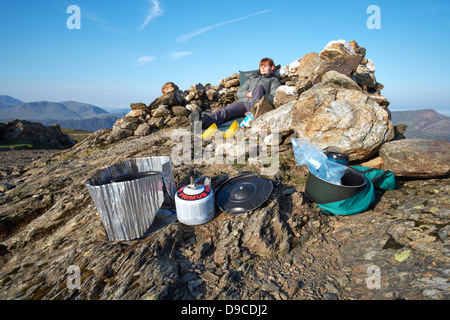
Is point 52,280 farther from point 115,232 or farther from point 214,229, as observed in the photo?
point 214,229

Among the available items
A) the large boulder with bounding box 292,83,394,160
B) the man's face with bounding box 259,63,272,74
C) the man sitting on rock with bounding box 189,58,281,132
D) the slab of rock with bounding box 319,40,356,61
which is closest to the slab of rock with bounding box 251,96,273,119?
the man sitting on rock with bounding box 189,58,281,132

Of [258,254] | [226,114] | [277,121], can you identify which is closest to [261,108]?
[277,121]

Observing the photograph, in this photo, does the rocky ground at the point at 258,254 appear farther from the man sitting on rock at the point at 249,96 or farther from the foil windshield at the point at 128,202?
the man sitting on rock at the point at 249,96

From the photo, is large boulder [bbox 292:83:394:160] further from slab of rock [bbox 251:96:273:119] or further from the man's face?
the man's face

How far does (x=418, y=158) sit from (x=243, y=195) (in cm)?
373

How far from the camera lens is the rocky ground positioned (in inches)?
101

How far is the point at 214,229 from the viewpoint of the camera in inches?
142

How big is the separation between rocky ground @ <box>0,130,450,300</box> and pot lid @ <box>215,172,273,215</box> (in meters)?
0.15

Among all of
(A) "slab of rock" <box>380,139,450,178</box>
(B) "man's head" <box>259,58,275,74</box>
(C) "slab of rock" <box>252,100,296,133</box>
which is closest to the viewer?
(A) "slab of rock" <box>380,139,450,178</box>

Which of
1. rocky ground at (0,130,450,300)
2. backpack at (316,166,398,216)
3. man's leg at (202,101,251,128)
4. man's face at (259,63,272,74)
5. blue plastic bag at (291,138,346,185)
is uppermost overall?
man's face at (259,63,272,74)

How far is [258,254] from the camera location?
10.7 ft

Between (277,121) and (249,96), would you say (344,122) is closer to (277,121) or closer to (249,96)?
(277,121)
